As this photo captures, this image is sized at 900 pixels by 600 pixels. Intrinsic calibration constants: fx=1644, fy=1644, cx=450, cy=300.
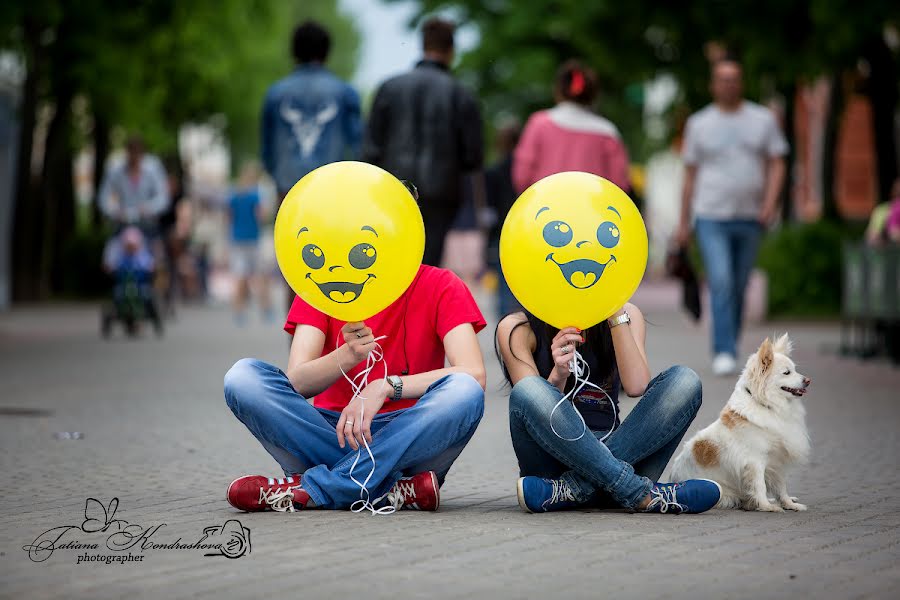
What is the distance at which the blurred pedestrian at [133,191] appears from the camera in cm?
1625

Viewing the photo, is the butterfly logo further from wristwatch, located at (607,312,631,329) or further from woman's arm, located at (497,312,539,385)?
wristwatch, located at (607,312,631,329)

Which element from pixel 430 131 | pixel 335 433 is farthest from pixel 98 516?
Answer: pixel 430 131

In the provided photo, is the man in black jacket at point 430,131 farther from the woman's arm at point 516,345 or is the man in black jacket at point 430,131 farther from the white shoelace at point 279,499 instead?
the white shoelace at point 279,499

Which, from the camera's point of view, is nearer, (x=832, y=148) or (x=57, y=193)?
(x=832, y=148)

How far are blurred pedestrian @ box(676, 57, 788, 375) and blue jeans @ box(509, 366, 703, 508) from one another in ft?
18.3

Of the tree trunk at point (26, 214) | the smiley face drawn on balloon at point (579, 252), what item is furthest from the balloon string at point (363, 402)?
the tree trunk at point (26, 214)

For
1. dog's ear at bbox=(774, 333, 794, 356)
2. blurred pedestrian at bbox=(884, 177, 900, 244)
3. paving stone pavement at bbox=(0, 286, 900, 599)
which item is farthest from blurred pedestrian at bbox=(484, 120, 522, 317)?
dog's ear at bbox=(774, 333, 794, 356)

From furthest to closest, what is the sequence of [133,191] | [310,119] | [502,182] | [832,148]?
1. [832,148]
2. [133,191]
3. [502,182]
4. [310,119]

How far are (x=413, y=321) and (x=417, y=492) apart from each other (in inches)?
24.2

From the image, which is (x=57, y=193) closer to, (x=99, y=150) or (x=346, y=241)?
(x=99, y=150)

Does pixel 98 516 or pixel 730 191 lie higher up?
pixel 730 191

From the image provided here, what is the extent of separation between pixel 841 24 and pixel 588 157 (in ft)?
19.4

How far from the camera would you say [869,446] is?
8.16 meters

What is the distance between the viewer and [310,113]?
10.8m
